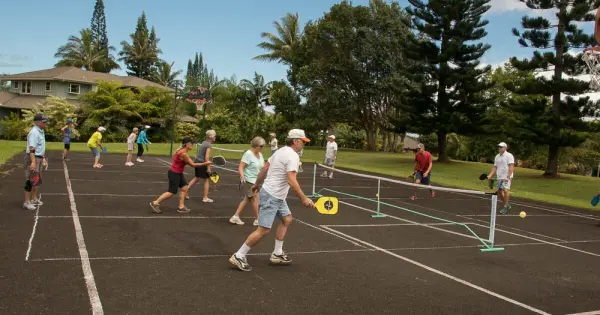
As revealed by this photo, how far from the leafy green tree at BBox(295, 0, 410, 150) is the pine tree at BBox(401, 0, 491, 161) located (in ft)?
17.8

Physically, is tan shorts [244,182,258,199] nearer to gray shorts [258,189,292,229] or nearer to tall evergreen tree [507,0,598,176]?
gray shorts [258,189,292,229]

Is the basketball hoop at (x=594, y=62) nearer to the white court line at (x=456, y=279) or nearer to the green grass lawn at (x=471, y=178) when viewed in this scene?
the green grass lawn at (x=471, y=178)

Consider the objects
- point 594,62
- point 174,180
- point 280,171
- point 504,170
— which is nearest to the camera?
point 280,171

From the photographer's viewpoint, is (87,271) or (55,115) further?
(55,115)

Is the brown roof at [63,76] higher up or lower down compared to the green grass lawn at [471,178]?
higher up

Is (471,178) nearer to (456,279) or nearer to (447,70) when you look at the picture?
(447,70)

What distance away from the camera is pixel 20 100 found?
162 ft

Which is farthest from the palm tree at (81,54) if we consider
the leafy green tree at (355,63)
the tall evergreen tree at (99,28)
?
the leafy green tree at (355,63)

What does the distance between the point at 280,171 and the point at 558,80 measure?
1095 inches

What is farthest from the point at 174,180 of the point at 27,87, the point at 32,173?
the point at 27,87

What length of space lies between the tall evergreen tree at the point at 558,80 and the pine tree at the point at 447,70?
536cm

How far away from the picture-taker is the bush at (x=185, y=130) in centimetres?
4725

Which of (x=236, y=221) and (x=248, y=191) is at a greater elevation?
(x=248, y=191)

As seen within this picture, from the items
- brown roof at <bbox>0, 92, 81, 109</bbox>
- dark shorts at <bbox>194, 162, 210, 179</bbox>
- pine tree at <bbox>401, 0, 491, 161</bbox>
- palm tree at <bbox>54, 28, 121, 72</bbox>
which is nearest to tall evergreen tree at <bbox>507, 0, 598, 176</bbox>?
pine tree at <bbox>401, 0, 491, 161</bbox>
